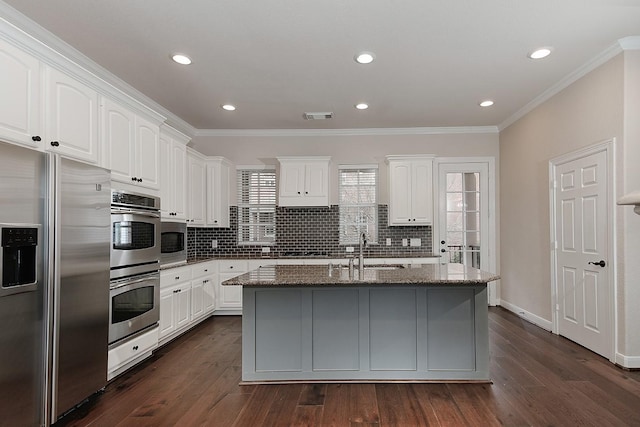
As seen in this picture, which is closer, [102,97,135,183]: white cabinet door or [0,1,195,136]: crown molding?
[0,1,195,136]: crown molding

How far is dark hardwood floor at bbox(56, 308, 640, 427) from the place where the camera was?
2.32 metres

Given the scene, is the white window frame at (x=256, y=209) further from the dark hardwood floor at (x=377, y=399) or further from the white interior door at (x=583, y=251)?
the white interior door at (x=583, y=251)

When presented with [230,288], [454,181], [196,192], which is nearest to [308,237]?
[230,288]

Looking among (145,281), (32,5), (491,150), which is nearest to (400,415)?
(145,281)

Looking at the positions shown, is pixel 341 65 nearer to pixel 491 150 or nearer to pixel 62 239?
pixel 62 239

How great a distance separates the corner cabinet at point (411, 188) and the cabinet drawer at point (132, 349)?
3539 millimetres

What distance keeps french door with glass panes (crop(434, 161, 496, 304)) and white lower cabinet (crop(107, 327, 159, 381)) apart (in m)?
4.13

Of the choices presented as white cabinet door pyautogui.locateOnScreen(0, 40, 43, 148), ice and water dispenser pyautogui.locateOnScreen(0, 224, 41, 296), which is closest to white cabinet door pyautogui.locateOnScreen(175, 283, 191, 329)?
Answer: ice and water dispenser pyautogui.locateOnScreen(0, 224, 41, 296)

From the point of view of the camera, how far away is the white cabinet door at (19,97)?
6.60 ft

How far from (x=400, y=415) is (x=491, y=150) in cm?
452

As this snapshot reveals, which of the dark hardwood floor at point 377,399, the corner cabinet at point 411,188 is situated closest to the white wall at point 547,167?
the dark hardwood floor at point 377,399

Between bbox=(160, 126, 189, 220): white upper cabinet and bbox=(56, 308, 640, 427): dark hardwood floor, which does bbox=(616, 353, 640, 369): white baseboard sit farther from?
bbox=(160, 126, 189, 220): white upper cabinet

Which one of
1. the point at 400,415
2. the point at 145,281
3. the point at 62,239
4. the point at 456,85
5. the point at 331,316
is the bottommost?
the point at 400,415

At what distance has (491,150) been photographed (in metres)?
5.56
